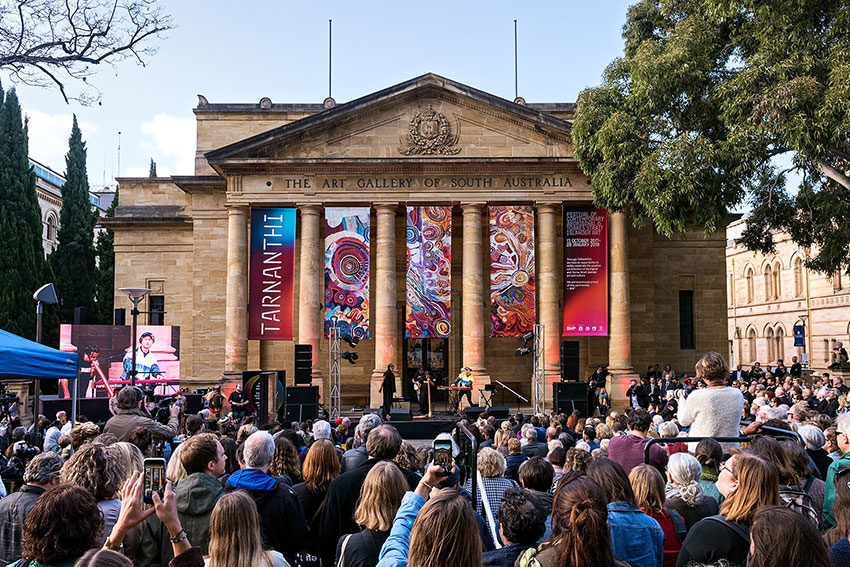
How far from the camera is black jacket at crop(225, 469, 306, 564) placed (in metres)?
5.04

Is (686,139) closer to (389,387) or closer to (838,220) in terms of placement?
(838,220)

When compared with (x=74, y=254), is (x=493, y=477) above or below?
below

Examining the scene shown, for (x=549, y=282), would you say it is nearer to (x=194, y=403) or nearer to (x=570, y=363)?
(x=570, y=363)

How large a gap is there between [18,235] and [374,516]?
117 feet

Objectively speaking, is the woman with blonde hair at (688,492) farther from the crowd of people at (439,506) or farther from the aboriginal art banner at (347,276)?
the aboriginal art banner at (347,276)

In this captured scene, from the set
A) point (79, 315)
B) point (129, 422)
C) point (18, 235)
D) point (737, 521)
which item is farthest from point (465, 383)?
point (18, 235)

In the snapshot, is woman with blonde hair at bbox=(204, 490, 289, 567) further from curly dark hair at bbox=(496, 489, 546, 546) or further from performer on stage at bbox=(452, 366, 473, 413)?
performer on stage at bbox=(452, 366, 473, 413)

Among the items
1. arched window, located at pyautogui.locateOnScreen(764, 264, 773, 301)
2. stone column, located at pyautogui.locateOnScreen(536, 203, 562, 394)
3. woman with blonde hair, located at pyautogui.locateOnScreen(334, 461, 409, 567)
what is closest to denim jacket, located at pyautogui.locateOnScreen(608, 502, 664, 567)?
woman with blonde hair, located at pyautogui.locateOnScreen(334, 461, 409, 567)

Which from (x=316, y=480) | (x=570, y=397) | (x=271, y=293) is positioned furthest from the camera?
(x=271, y=293)

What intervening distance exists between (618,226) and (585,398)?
9.91 meters

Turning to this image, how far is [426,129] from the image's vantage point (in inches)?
1117

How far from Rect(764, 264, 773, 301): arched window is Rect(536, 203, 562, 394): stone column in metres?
35.7

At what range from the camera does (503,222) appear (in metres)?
27.1

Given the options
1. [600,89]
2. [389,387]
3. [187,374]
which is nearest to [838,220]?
[600,89]
